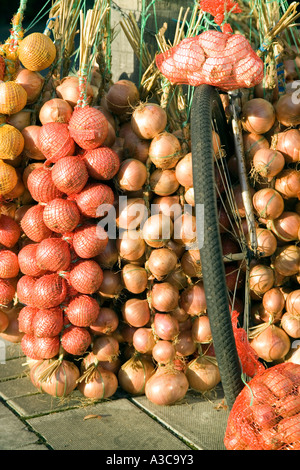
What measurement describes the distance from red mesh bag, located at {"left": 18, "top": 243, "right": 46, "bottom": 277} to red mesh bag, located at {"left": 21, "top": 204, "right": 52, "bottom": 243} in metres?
0.06

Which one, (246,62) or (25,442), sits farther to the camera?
(246,62)

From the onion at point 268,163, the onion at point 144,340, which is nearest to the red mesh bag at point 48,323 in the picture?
Result: the onion at point 144,340

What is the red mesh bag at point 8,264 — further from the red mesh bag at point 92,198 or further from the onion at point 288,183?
the onion at point 288,183

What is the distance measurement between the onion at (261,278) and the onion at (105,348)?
0.81m

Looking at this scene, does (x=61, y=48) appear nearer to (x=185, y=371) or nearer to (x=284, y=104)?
(x=284, y=104)

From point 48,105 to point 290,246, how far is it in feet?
4.93

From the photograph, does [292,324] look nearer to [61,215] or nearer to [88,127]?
[61,215]

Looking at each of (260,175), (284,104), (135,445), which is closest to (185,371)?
(135,445)

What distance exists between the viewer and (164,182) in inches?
114

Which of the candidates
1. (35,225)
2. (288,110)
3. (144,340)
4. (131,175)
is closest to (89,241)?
(35,225)

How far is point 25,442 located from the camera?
2.41 m

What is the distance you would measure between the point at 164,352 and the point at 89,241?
703 mm

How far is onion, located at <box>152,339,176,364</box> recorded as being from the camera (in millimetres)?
2844

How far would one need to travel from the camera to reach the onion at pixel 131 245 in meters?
2.84
